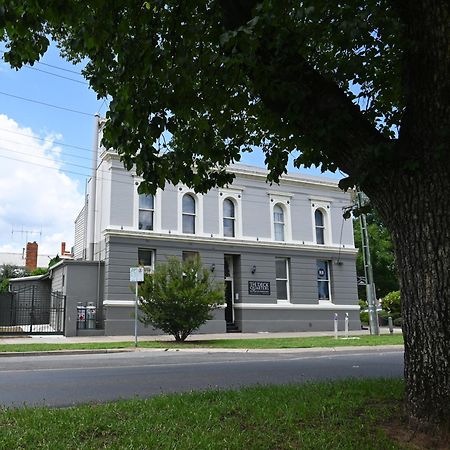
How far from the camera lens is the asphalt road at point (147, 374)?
8.02 metres

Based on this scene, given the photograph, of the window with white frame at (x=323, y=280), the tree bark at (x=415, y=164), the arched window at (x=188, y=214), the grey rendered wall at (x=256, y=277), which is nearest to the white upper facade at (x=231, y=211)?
the arched window at (x=188, y=214)

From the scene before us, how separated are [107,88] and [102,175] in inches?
762

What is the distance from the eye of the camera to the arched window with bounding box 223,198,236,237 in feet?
87.1

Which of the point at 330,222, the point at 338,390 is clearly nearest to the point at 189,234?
the point at 330,222

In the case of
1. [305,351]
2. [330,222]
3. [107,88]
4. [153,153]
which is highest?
[330,222]

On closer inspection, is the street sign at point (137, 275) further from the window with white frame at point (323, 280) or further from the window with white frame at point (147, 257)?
the window with white frame at point (323, 280)

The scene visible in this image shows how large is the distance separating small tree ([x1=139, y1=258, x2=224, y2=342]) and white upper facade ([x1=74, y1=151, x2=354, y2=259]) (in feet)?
16.6

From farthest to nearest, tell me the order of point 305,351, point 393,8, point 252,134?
point 305,351
point 252,134
point 393,8

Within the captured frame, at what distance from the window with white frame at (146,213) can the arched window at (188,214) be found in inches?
67.5

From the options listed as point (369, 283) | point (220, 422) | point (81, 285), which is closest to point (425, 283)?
point (220, 422)

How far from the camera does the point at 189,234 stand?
82.5 feet

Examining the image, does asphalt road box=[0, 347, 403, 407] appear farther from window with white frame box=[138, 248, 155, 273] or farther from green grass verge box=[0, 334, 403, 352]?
window with white frame box=[138, 248, 155, 273]

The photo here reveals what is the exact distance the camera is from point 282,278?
27734mm

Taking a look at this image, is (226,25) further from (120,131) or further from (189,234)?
(189,234)
